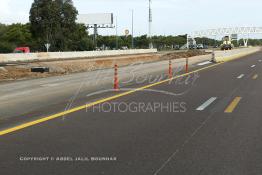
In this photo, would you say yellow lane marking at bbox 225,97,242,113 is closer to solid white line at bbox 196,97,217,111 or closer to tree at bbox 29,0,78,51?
solid white line at bbox 196,97,217,111

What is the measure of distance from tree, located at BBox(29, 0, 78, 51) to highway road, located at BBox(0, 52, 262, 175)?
95.9 metres

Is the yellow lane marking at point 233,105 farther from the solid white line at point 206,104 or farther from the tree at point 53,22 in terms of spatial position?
the tree at point 53,22

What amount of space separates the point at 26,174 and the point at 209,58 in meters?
40.2

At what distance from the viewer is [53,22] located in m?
107

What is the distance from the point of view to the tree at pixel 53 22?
106m

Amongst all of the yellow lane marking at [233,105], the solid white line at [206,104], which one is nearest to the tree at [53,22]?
the solid white line at [206,104]

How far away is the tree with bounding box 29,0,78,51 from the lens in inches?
4176

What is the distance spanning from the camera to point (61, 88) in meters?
17.8

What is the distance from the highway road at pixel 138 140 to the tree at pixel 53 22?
315ft

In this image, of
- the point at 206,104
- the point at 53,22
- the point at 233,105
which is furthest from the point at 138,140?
the point at 53,22

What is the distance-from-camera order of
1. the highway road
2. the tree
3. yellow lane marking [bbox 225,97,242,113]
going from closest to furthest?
the highway road, yellow lane marking [bbox 225,97,242,113], the tree

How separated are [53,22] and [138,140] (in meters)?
102

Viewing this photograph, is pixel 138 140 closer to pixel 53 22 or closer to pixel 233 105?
pixel 233 105

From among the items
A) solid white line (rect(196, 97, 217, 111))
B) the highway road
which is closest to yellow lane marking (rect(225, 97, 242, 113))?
the highway road
